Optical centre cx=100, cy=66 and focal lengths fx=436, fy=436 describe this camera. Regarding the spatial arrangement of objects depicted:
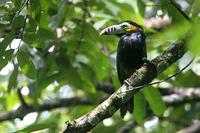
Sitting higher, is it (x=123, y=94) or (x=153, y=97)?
(x=153, y=97)

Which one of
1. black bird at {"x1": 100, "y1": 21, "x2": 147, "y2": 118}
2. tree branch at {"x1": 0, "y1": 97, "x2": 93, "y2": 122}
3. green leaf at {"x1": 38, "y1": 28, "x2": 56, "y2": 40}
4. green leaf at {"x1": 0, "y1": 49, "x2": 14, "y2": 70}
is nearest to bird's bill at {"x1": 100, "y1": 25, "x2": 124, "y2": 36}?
black bird at {"x1": 100, "y1": 21, "x2": 147, "y2": 118}

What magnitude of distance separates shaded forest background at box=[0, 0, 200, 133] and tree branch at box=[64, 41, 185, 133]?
6 centimetres

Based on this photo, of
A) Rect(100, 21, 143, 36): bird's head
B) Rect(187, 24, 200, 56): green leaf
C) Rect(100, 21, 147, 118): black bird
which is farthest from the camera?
Rect(100, 21, 143, 36): bird's head

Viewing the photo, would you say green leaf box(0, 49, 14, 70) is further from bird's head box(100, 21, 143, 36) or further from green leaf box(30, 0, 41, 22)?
bird's head box(100, 21, 143, 36)

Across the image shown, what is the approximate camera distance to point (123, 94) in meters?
2.09

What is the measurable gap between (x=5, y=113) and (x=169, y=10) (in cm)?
197

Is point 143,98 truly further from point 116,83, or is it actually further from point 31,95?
point 31,95

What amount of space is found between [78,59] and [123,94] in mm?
1428

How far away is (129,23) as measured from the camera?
9.55 ft

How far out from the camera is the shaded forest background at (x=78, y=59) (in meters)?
2.30

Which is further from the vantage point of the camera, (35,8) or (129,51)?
(129,51)

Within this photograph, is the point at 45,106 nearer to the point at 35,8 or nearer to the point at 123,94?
the point at 35,8

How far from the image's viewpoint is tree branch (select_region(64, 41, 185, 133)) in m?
1.92

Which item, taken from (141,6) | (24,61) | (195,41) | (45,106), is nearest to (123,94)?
(24,61)
